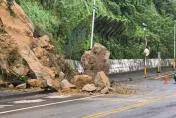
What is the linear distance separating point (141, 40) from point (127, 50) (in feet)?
14.9

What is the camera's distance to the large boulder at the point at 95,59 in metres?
24.4

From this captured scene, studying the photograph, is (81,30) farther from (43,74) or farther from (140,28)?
(140,28)

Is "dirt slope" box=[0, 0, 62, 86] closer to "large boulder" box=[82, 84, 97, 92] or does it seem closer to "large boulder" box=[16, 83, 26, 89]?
"large boulder" box=[16, 83, 26, 89]

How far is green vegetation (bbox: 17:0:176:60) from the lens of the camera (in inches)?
1123

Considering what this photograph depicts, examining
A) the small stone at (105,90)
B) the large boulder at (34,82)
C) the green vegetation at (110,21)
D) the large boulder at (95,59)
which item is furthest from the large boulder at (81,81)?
the green vegetation at (110,21)

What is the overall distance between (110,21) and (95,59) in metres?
12.1

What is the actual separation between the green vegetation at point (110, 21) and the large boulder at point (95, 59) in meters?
3.15

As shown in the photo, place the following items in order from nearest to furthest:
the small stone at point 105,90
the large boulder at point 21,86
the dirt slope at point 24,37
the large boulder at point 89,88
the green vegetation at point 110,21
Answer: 1. the large boulder at point 21,86
2. the small stone at point 105,90
3. the large boulder at point 89,88
4. the dirt slope at point 24,37
5. the green vegetation at point 110,21

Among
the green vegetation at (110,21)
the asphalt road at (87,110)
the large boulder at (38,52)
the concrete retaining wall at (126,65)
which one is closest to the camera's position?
the asphalt road at (87,110)

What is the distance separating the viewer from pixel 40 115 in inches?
458

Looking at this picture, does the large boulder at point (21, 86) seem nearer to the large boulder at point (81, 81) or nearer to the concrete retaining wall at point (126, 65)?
the large boulder at point (81, 81)

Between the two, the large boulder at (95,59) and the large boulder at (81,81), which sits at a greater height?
the large boulder at (95,59)

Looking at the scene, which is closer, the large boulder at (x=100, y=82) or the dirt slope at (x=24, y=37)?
the large boulder at (x=100, y=82)

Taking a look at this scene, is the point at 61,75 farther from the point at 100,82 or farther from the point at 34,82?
the point at 100,82
